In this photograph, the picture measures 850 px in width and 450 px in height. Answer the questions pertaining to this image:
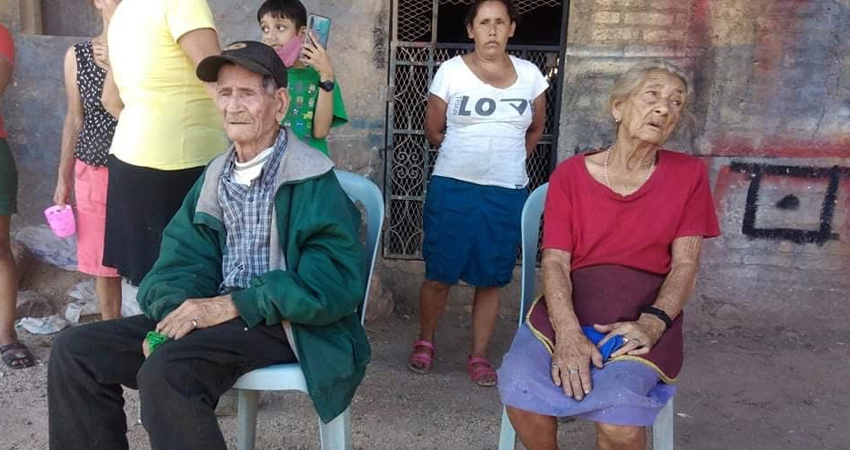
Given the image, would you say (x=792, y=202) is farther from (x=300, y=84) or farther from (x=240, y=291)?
(x=240, y=291)

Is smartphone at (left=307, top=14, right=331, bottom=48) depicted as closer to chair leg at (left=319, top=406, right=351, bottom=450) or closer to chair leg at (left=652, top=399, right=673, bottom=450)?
chair leg at (left=319, top=406, right=351, bottom=450)

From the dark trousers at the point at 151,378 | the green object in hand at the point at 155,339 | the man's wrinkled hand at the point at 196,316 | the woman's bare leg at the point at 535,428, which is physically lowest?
the woman's bare leg at the point at 535,428

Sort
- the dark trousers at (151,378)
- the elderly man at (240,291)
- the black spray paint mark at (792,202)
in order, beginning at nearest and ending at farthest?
the dark trousers at (151,378), the elderly man at (240,291), the black spray paint mark at (792,202)

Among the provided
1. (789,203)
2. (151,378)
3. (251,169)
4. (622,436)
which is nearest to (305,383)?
(151,378)

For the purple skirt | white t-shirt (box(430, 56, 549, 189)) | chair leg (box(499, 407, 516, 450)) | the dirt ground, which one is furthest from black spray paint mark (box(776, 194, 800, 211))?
chair leg (box(499, 407, 516, 450))

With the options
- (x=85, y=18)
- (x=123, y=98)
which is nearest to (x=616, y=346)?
(x=123, y=98)

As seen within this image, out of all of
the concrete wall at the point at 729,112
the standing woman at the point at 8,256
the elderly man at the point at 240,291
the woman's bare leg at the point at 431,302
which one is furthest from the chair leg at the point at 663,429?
the standing woman at the point at 8,256

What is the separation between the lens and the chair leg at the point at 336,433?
7.62 feet

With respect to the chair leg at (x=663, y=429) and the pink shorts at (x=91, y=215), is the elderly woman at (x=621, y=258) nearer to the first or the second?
the chair leg at (x=663, y=429)

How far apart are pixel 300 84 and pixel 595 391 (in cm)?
167

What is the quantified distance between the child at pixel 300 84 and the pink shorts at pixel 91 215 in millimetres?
828

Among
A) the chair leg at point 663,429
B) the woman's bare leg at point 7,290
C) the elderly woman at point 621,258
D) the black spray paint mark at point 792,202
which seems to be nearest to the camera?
the elderly woman at point 621,258

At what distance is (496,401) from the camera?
339 centimetres

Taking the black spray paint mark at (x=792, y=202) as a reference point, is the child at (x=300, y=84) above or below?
above
